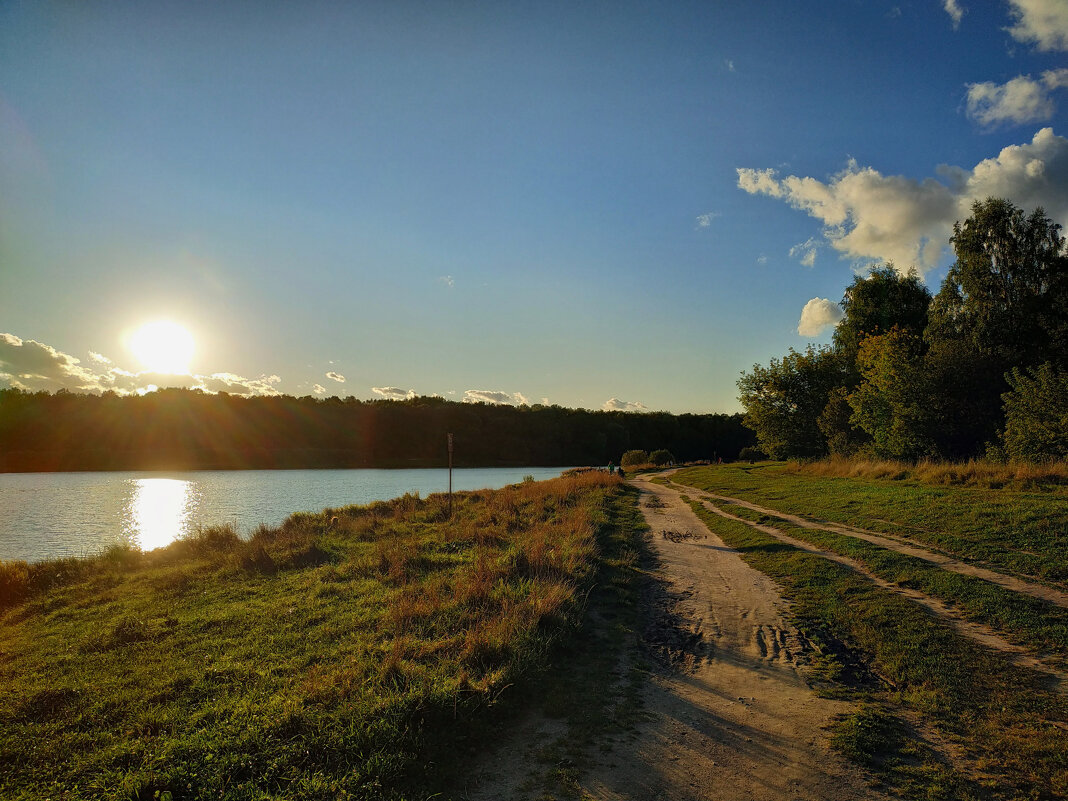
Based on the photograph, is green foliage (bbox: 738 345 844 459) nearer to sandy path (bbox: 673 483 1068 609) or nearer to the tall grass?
the tall grass

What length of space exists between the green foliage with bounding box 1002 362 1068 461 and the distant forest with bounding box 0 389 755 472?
53.9 meters

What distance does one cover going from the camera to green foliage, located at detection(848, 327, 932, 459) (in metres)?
27.3

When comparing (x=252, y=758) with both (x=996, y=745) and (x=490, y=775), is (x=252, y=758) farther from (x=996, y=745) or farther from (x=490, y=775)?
(x=996, y=745)

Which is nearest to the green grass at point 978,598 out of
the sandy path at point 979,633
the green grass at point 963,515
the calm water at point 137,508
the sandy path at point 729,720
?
the sandy path at point 979,633

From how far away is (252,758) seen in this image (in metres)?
4.97

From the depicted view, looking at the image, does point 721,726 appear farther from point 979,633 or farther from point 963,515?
point 963,515

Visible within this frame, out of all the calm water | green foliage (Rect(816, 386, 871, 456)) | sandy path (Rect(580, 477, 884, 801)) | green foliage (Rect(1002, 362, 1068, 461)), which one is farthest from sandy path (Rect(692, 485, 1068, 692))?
green foliage (Rect(816, 386, 871, 456))

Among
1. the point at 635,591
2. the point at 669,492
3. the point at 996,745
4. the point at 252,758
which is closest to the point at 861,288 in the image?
the point at 669,492

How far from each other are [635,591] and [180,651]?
8.05 metres

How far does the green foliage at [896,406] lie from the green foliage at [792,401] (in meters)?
9.77

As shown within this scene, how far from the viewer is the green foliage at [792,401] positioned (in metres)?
43.4

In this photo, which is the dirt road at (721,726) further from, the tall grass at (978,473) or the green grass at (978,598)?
the tall grass at (978,473)

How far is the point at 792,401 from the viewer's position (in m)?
44.8

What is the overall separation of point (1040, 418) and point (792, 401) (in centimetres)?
2392
